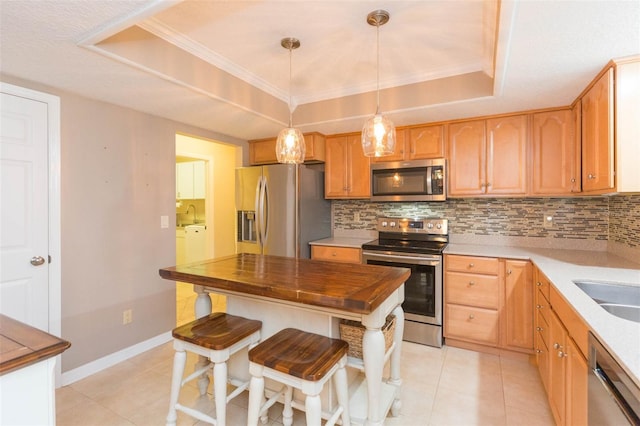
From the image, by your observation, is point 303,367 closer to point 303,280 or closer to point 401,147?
point 303,280

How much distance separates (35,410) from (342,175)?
3176 millimetres

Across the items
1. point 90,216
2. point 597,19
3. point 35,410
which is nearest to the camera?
point 35,410

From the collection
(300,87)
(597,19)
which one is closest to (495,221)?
(597,19)

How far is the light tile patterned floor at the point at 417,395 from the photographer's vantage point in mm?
1920

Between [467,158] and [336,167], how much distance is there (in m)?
1.44

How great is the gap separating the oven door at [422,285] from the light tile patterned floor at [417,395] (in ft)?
1.19

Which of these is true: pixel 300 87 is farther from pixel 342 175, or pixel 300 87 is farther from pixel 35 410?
pixel 35 410

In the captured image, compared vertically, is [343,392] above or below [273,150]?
below

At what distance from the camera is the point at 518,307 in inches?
103

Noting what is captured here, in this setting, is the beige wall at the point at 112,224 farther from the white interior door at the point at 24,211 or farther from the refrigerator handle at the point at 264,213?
the refrigerator handle at the point at 264,213

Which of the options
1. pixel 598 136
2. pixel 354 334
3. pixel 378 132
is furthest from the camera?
pixel 598 136

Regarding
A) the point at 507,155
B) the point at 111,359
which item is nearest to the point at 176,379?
the point at 111,359

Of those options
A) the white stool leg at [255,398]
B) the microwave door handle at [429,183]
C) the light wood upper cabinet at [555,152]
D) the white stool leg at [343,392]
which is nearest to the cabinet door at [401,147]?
the microwave door handle at [429,183]

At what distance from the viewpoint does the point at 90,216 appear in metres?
2.50
